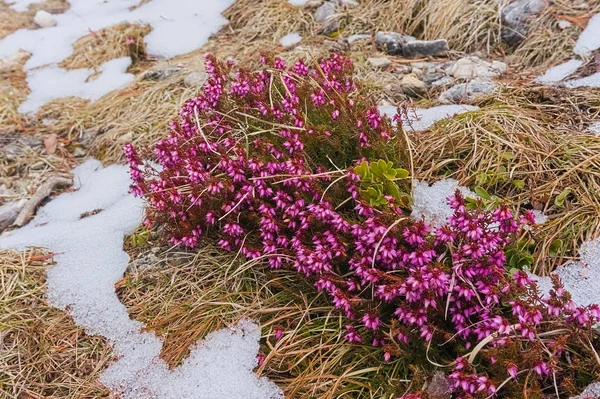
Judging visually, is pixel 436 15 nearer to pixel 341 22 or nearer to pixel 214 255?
pixel 341 22

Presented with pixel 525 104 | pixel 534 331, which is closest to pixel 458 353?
pixel 534 331

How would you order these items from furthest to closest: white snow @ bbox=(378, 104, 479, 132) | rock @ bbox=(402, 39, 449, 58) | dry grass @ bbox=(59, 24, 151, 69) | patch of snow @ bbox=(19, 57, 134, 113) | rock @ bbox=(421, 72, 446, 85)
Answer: dry grass @ bbox=(59, 24, 151, 69) → patch of snow @ bbox=(19, 57, 134, 113) → rock @ bbox=(402, 39, 449, 58) → rock @ bbox=(421, 72, 446, 85) → white snow @ bbox=(378, 104, 479, 132)

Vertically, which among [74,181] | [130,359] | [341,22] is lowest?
[74,181]

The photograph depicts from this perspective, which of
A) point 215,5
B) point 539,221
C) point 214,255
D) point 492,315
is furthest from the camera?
point 215,5

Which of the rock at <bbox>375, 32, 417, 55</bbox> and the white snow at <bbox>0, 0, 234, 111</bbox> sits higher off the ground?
the rock at <bbox>375, 32, 417, 55</bbox>

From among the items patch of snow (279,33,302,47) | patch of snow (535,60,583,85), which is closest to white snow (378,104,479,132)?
patch of snow (535,60,583,85)

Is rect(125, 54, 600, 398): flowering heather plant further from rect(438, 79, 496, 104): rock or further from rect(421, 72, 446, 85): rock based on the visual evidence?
rect(421, 72, 446, 85): rock

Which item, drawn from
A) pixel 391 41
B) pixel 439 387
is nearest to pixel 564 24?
pixel 391 41
